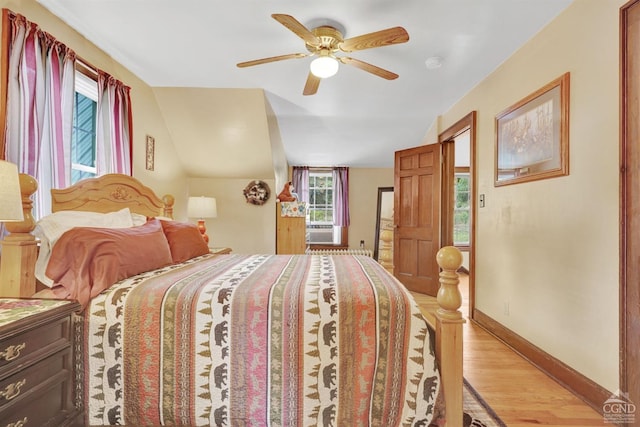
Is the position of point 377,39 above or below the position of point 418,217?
above

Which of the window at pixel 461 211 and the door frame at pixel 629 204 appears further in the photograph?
the window at pixel 461 211

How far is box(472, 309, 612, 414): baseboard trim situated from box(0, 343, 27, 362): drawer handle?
2683mm

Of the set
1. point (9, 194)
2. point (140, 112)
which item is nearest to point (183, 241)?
point (9, 194)

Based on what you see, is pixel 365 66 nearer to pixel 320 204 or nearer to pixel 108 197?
pixel 108 197

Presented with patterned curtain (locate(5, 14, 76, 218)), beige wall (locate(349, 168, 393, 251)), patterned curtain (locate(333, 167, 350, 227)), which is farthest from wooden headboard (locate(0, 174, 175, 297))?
beige wall (locate(349, 168, 393, 251))

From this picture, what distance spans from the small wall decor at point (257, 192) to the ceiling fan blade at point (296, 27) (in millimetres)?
2571

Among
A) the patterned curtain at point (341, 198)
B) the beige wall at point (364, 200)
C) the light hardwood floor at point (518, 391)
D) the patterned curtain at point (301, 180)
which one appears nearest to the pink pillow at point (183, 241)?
the light hardwood floor at point (518, 391)

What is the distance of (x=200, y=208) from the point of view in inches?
145

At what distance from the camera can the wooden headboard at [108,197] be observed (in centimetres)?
197

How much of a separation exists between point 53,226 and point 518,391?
287cm

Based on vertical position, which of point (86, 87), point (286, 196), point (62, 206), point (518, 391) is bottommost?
point (518, 391)

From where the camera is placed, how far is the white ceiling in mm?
1905

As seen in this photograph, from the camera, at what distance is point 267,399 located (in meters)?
1.18

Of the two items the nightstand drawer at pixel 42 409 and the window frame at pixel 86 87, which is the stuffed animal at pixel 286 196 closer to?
the window frame at pixel 86 87
